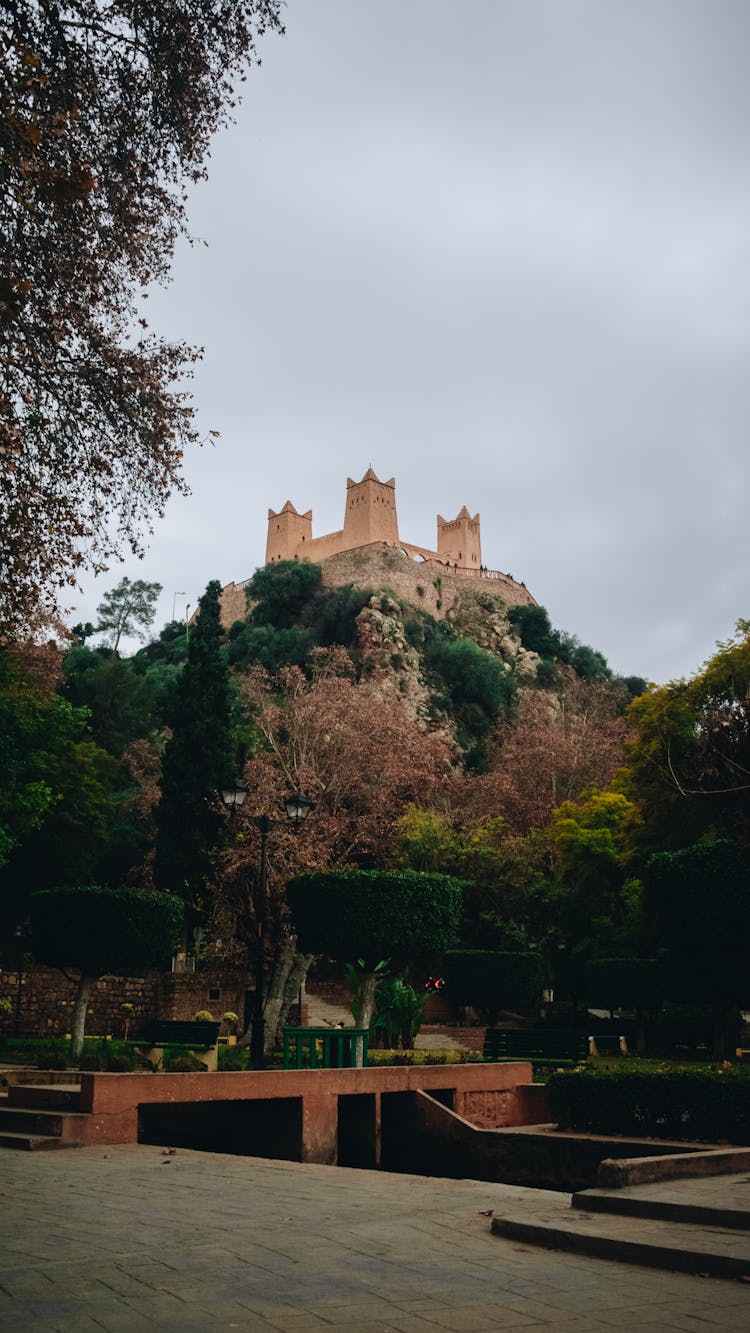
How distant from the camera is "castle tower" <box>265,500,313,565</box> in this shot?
3415 inches

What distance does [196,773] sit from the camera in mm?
30484

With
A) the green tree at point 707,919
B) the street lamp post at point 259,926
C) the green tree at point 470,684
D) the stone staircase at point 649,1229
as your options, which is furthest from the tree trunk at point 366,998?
the green tree at point 470,684

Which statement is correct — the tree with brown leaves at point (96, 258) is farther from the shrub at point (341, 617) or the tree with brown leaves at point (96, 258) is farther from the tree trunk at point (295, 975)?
the shrub at point (341, 617)

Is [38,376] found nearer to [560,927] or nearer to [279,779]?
[279,779]

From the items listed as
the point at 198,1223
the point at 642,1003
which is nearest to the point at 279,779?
the point at 642,1003

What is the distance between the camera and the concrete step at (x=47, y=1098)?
11.2m

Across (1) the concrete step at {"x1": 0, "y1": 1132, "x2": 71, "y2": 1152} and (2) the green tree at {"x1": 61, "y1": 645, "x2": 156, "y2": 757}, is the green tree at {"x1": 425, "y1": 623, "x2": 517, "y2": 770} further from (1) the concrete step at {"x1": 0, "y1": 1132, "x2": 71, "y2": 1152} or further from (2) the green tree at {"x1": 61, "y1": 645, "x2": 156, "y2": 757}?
(1) the concrete step at {"x1": 0, "y1": 1132, "x2": 71, "y2": 1152}

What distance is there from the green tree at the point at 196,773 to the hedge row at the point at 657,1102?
17929 millimetres

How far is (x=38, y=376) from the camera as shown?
7988mm

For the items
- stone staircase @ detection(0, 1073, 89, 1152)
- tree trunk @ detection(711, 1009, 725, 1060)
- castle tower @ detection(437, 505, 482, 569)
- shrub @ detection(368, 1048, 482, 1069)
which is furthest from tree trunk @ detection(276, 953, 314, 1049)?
castle tower @ detection(437, 505, 482, 569)

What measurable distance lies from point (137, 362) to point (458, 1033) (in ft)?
71.0

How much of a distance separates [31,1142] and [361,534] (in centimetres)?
7335

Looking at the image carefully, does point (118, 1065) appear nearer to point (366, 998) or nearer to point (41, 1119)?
point (41, 1119)

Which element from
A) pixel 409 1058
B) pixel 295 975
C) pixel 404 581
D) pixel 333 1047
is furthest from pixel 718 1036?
pixel 404 581
